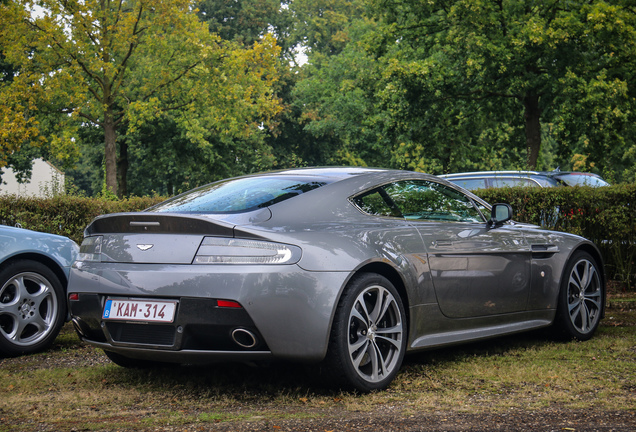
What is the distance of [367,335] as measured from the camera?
4336 millimetres

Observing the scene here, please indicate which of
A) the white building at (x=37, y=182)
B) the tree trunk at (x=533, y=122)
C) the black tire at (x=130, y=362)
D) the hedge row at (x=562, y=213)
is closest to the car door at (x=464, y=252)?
the black tire at (x=130, y=362)

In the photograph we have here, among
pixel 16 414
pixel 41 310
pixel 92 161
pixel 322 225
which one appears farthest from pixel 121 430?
pixel 92 161

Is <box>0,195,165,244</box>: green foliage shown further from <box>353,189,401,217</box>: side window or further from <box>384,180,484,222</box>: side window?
<box>353,189,401,217</box>: side window

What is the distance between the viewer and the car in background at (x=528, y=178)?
11711 millimetres

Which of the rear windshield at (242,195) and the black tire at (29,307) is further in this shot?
the black tire at (29,307)

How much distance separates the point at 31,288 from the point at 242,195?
258cm

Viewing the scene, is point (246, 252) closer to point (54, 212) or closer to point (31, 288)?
point (31, 288)

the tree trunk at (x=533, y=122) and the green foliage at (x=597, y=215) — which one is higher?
the tree trunk at (x=533, y=122)

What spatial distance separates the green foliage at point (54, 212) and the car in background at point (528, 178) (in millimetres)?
6093

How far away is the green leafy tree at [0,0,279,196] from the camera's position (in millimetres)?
23531

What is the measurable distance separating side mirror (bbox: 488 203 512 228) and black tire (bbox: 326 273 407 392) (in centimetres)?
142

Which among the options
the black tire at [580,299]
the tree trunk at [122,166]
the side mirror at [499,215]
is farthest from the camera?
the tree trunk at [122,166]

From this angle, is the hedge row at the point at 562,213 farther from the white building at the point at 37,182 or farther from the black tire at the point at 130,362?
the black tire at the point at 130,362

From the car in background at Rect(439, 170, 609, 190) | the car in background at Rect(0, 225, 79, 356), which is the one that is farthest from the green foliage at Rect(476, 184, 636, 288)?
the car in background at Rect(0, 225, 79, 356)
